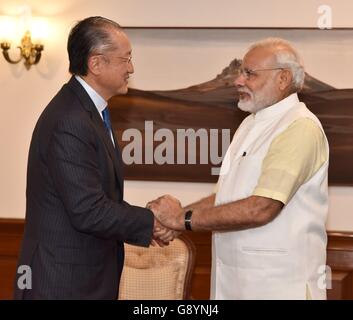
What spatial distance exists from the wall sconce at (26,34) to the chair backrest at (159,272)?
1681mm

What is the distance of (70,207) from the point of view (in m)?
2.52

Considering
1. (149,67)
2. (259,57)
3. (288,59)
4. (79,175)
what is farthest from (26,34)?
(79,175)

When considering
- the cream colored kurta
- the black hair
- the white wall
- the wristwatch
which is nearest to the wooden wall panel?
the white wall

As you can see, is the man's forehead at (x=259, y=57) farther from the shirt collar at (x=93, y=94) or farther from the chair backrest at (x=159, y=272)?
the chair backrest at (x=159, y=272)

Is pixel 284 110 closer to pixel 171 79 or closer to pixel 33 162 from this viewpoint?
pixel 33 162

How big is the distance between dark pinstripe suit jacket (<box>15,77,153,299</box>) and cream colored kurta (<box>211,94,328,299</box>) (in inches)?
20.7

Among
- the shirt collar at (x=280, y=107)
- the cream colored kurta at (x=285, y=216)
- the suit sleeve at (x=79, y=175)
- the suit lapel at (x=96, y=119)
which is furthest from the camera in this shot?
the shirt collar at (x=280, y=107)

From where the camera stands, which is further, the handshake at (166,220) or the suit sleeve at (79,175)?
the handshake at (166,220)

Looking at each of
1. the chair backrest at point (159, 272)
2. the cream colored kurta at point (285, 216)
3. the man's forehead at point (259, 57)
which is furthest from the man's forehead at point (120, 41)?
the chair backrest at point (159, 272)

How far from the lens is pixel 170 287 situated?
3.51 meters

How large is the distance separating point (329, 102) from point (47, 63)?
187 cm

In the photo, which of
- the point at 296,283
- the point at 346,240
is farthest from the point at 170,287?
the point at 346,240

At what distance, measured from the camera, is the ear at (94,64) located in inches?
107

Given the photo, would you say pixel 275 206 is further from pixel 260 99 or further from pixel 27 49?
pixel 27 49
